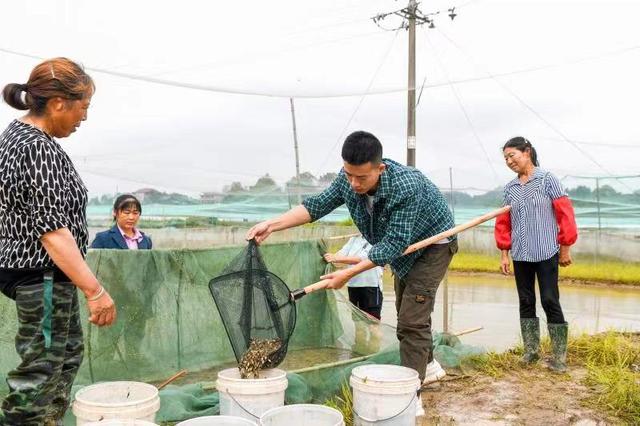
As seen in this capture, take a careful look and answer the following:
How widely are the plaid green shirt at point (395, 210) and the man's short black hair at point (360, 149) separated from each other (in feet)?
0.81

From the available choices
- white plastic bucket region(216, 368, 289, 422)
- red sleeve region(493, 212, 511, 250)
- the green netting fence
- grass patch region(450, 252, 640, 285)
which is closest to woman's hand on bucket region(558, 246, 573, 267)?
red sleeve region(493, 212, 511, 250)

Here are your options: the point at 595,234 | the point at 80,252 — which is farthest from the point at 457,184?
the point at 80,252

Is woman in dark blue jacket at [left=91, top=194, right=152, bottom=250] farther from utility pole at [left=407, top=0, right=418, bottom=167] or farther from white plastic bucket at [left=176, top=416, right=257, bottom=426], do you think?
utility pole at [left=407, top=0, right=418, bottom=167]

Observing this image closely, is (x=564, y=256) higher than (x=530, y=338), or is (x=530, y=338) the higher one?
(x=564, y=256)

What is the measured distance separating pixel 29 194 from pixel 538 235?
346cm

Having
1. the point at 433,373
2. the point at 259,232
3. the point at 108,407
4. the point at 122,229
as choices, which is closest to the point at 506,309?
the point at 433,373

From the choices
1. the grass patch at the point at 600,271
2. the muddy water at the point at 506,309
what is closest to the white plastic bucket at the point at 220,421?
the muddy water at the point at 506,309

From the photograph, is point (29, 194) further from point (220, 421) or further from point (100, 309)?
point (220, 421)

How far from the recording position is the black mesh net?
3408 mm

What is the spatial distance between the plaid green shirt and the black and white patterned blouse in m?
1.64

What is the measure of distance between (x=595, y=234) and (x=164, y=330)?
33.9 feet

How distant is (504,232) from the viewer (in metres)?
4.93

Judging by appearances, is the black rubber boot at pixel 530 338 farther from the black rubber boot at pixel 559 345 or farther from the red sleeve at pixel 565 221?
the red sleeve at pixel 565 221

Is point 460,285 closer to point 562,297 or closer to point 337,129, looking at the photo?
point 562,297
